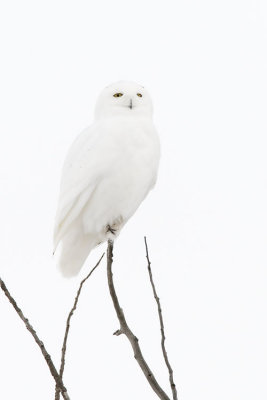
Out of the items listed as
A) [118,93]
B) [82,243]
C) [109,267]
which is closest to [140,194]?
[82,243]

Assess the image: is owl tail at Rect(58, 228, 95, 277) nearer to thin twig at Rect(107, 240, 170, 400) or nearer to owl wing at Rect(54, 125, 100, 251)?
owl wing at Rect(54, 125, 100, 251)

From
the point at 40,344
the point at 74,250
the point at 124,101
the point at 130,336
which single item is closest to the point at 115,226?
the point at 74,250

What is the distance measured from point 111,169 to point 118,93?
0.78 meters

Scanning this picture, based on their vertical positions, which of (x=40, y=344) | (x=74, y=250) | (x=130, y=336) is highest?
(x=74, y=250)

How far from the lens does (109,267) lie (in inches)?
124

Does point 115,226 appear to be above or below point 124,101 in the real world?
below

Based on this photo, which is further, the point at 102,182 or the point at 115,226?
the point at 115,226

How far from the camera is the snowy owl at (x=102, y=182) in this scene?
446 centimetres

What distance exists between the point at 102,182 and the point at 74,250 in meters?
0.55

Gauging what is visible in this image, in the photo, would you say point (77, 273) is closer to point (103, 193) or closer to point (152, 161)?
point (103, 193)

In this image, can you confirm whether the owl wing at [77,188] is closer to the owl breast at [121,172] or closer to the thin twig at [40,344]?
the owl breast at [121,172]

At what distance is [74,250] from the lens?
4.67 m

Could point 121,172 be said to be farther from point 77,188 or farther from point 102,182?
point 77,188

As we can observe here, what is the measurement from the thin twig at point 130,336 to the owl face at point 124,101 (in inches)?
69.1
